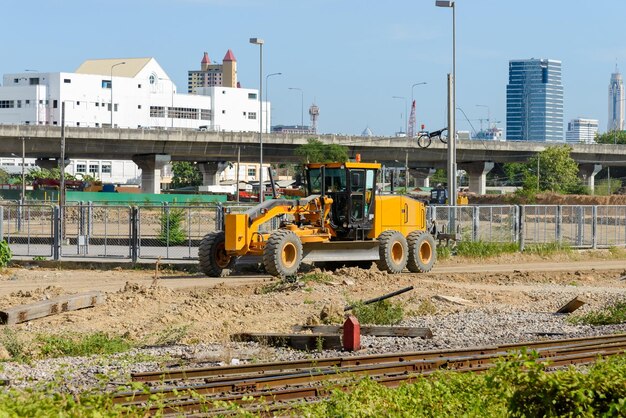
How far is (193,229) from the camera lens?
46.0 metres

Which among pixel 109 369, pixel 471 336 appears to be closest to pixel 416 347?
pixel 471 336

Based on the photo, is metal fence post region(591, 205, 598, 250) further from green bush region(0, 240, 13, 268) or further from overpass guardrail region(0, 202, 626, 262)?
green bush region(0, 240, 13, 268)

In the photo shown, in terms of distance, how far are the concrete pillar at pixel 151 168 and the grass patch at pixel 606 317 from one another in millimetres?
76367

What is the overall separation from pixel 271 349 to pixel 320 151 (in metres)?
81.6

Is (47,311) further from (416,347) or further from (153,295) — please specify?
(416,347)

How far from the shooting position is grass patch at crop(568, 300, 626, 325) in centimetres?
2120

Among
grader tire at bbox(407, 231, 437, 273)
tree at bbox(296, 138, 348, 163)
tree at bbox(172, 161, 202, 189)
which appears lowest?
grader tire at bbox(407, 231, 437, 273)

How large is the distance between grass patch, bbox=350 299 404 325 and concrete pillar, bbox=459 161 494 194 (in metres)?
93.7

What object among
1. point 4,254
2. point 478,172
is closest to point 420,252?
point 4,254

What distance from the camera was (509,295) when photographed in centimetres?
2638

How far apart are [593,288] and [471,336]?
1153cm

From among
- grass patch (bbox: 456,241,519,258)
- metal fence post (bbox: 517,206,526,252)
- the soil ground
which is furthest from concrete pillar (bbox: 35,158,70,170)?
grass patch (bbox: 456,241,519,258)

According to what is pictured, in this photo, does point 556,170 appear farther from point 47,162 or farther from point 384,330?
point 384,330

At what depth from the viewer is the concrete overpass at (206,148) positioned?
88.9m
